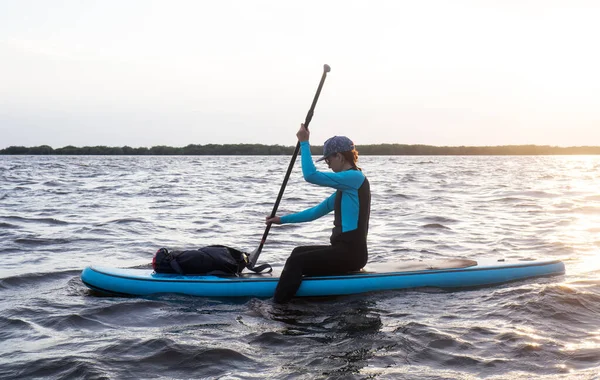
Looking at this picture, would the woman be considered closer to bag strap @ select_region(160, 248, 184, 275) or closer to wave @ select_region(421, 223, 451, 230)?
bag strap @ select_region(160, 248, 184, 275)

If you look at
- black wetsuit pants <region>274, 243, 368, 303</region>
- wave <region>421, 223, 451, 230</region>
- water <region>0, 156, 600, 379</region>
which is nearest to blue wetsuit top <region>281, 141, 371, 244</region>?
black wetsuit pants <region>274, 243, 368, 303</region>

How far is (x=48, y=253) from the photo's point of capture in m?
9.30

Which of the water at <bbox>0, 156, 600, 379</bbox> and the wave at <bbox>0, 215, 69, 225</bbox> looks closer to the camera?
the water at <bbox>0, 156, 600, 379</bbox>

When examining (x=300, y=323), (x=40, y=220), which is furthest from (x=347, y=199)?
(x=40, y=220)

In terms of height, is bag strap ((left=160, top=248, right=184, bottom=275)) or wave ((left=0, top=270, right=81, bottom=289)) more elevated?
bag strap ((left=160, top=248, right=184, bottom=275))

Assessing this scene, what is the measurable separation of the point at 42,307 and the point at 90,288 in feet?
2.24

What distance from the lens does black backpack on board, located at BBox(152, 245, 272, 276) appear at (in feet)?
21.7

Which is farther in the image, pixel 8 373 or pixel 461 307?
pixel 461 307

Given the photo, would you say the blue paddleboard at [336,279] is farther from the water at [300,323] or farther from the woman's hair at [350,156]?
the woman's hair at [350,156]

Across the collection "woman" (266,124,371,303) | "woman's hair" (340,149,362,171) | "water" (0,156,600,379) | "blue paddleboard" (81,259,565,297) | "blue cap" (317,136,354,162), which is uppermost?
"blue cap" (317,136,354,162)

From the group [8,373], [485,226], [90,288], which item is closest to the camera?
[8,373]

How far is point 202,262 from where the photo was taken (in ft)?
21.7

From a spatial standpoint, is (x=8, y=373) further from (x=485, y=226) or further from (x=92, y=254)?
(x=485, y=226)

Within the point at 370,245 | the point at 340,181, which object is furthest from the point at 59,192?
the point at 340,181
